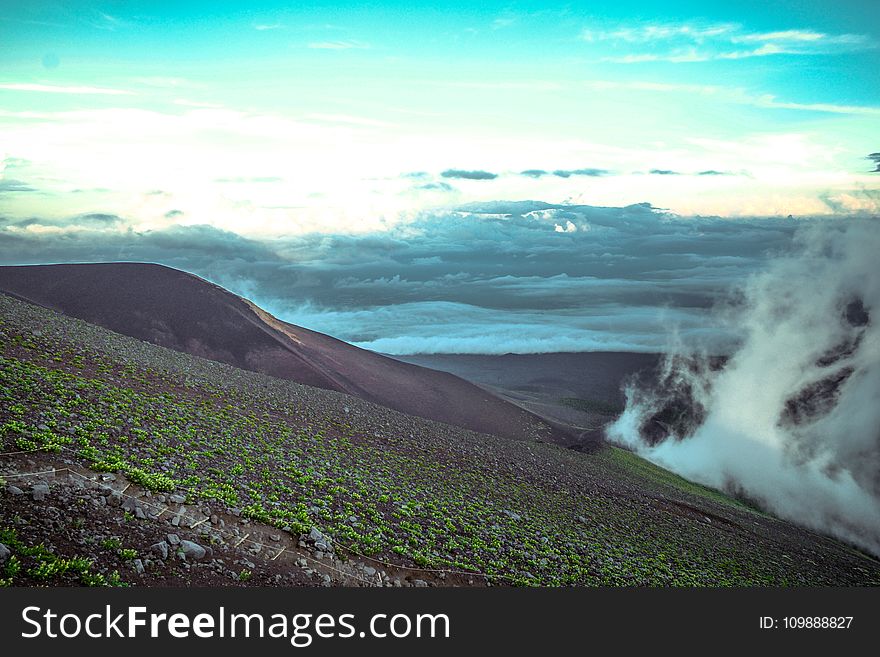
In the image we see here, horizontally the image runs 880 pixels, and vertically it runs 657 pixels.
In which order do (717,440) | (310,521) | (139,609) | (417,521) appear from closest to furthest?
1. (139,609)
2. (310,521)
3. (417,521)
4. (717,440)

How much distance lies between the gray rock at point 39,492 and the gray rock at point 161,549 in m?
2.44

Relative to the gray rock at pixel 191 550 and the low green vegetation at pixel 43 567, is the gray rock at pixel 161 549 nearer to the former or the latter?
the gray rock at pixel 191 550

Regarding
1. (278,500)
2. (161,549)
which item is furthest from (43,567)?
(278,500)

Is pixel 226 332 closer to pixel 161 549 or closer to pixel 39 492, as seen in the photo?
pixel 39 492

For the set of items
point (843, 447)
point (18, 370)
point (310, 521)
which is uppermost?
point (18, 370)

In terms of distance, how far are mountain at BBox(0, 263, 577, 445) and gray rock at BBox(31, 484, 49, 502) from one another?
39.5m

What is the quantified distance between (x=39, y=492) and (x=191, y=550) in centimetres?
321

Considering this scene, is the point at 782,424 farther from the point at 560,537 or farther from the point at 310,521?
the point at 310,521

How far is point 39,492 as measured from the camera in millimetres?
11555

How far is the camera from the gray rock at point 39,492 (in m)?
11.4

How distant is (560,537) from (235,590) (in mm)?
15733

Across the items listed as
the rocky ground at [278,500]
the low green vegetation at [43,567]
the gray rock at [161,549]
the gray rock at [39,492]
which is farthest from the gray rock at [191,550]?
the gray rock at [39,492]

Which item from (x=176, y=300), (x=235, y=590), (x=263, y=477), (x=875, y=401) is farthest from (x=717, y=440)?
(x=235, y=590)

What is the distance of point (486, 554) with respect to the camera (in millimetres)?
18094
